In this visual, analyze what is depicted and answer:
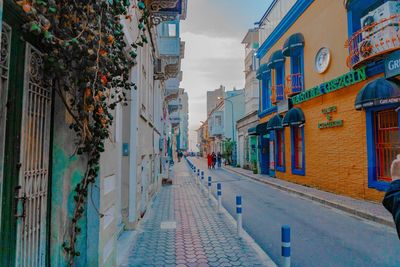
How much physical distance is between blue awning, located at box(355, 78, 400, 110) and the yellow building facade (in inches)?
1.2

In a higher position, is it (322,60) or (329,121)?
(322,60)

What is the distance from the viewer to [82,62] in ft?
9.98

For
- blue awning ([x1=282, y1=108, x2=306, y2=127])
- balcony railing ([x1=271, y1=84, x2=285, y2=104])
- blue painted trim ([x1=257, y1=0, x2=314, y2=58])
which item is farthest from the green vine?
balcony railing ([x1=271, y1=84, x2=285, y2=104])

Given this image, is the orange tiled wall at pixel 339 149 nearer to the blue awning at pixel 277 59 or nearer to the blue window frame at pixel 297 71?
the blue window frame at pixel 297 71

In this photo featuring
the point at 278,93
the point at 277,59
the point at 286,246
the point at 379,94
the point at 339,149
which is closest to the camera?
the point at 286,246

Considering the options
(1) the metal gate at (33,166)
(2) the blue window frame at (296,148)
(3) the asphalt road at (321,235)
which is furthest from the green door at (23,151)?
(2) the blue window frame at (296,148)

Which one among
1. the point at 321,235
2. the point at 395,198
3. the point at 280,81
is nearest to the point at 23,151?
the point at 395,198

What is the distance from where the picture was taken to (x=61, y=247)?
3.54 metres

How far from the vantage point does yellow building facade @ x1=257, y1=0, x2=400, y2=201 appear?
11.3m

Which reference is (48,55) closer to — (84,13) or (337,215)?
(84,13)

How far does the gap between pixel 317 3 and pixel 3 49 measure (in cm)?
1620

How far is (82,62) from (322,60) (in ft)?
47.4

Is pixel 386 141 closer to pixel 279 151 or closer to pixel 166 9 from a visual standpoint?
pixel 166 9

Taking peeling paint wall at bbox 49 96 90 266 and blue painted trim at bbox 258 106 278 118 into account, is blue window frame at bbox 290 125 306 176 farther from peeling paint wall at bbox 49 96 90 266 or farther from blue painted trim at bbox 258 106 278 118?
peeling paint wall at bbox 49 96 90 266
